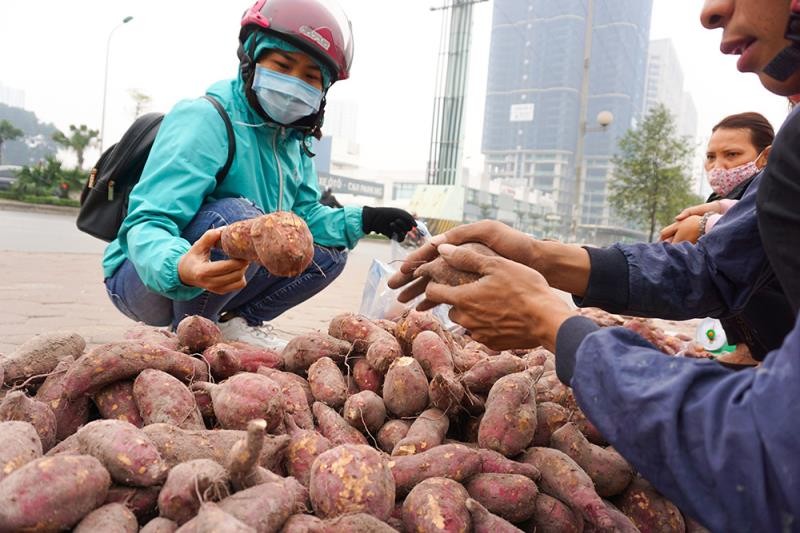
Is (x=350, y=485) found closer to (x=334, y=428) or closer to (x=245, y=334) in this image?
(x=334, y=428)

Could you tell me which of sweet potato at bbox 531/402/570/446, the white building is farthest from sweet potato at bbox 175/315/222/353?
the white building

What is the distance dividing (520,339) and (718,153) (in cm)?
341

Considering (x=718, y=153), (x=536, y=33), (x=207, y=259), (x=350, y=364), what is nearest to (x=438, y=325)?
(x=350, y=364)

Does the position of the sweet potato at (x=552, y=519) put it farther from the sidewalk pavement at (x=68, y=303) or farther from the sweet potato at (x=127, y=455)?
the sidewalk pavement at (x=68, y=303)

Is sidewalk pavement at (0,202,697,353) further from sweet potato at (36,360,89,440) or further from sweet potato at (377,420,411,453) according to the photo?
sweet potato at (377,420,411,453)

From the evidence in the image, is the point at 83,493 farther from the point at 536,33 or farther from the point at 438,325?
the point at 536,33

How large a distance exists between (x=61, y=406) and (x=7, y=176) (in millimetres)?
33408

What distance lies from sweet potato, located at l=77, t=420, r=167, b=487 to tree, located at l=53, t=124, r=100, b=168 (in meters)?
41.4

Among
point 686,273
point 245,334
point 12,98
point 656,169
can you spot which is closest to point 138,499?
point 686,273

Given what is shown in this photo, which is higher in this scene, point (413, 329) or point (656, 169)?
point (656, 169)

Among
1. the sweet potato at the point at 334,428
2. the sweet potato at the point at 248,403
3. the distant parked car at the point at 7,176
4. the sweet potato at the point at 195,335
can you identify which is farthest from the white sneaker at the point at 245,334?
the distant parked car at the point at 7,176

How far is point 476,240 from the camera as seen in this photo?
6.60 ft

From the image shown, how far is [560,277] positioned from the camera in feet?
7.05

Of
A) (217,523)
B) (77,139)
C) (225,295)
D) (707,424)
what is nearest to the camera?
(707,424)
